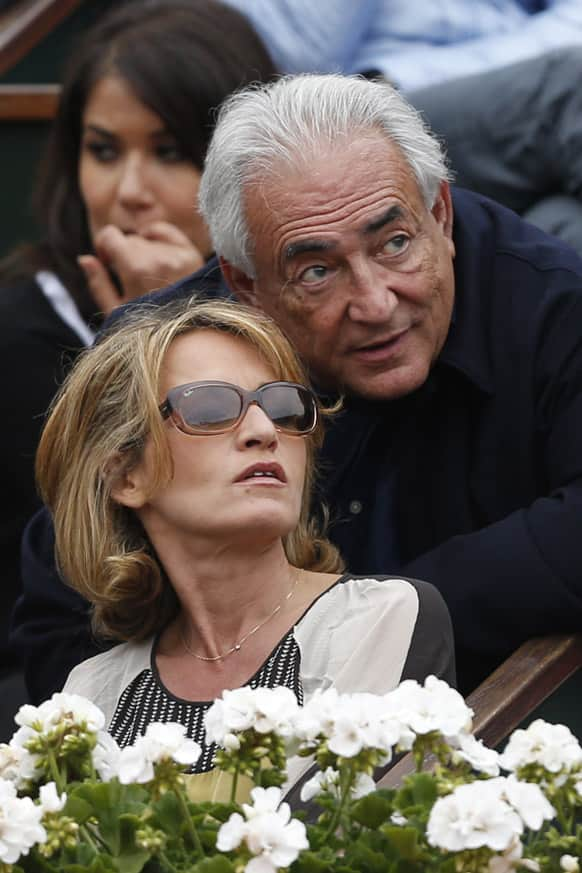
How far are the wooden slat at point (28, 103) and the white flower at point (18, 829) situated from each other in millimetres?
4135

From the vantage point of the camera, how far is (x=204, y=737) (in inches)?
94.1

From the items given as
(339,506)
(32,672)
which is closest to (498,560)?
(339,506)

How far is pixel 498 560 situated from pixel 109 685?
26.8 inches

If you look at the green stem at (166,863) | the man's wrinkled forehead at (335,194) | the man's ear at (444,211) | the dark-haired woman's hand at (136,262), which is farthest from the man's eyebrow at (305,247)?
the green stem at (166,863)

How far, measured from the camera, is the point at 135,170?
4.32m

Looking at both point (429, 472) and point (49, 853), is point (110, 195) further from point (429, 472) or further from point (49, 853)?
point (49, 853)

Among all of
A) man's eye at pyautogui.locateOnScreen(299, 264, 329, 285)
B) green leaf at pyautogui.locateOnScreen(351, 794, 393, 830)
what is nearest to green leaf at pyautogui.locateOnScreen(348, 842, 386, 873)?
green leaf at pyautogui.locateOnScreen(351, 794, 393, 830)

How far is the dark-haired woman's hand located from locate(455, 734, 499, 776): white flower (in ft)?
8.25

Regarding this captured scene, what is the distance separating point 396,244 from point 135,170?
60.6 inches

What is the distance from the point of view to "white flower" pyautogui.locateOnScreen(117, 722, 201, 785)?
1647 mm

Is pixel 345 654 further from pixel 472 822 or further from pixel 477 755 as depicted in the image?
pixel 472 822

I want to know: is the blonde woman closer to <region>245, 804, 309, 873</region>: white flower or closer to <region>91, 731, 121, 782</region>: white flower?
<region>91, 731, 121, 782</region>: white flower

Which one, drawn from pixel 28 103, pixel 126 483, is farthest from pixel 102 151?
pixel 126 483

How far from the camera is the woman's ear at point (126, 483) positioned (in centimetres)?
258
